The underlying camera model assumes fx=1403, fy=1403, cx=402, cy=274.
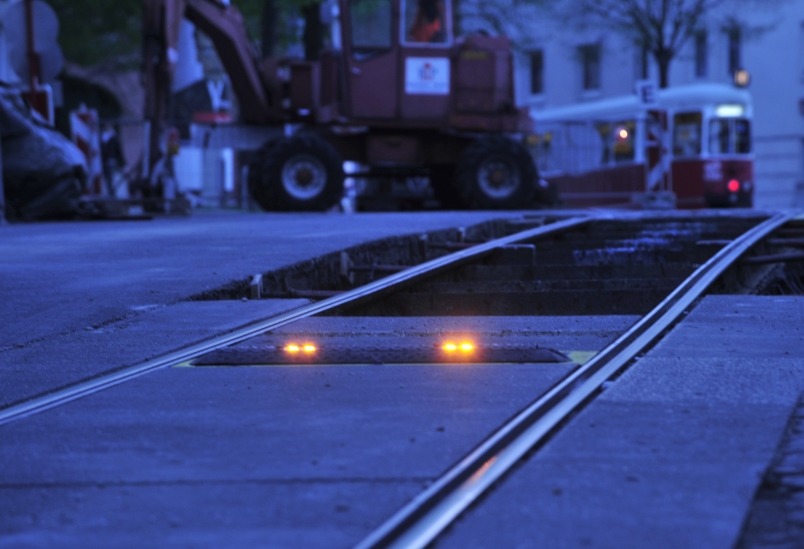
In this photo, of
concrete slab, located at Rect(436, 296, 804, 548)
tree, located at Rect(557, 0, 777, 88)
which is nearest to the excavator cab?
tree, located at Rect(557, 0, 777, 88)

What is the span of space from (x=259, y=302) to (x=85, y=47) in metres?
21.9

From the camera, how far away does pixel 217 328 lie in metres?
5.38

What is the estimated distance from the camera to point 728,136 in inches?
1093

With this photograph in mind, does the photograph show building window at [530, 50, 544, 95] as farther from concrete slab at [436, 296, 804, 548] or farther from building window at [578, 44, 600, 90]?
concrete slab at [436, 296, 804, 548]

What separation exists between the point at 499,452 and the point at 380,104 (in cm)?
1774

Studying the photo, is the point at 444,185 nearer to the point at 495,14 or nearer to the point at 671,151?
the point at 671,151

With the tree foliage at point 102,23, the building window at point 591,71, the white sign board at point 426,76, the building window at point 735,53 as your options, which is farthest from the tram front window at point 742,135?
the building window at point 591,71

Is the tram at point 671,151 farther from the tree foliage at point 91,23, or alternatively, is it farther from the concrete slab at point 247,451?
the concrete slab at point 247,451

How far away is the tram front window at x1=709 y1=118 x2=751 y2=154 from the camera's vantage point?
27672 millimetres

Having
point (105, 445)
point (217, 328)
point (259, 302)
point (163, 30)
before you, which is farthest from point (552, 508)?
point (163, 30)

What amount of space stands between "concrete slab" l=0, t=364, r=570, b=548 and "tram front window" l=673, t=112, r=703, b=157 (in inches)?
957

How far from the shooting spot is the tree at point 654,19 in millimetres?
35000

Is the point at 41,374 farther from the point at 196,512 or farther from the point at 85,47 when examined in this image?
the point at 85,47

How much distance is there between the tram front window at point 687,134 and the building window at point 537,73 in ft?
60.4
